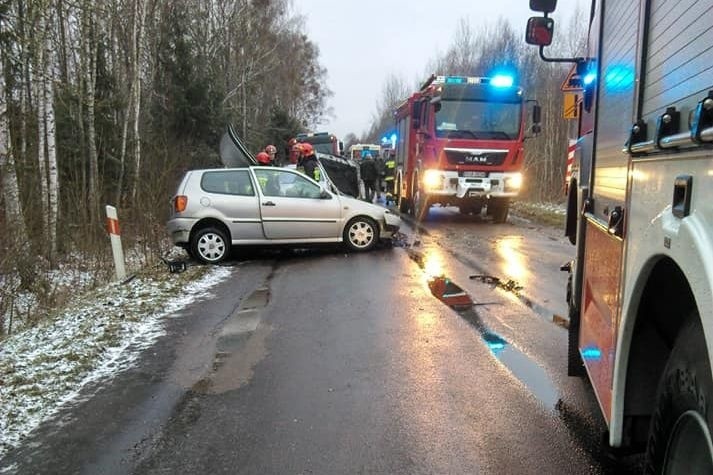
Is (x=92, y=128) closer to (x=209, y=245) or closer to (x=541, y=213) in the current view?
(x=209, y=245)

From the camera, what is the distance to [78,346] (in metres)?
5.31

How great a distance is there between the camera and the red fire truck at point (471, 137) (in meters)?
14.8

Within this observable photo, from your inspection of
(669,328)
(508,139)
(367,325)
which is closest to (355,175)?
(508,139)

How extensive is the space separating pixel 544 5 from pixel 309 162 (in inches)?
391

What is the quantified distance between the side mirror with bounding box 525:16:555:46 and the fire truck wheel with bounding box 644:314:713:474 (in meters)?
3.17

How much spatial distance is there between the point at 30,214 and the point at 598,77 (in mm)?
8361

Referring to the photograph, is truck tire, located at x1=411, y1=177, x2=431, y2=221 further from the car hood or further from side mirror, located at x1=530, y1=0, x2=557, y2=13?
side mirror, located at x1=530, y1=0, x2=557, y2=13

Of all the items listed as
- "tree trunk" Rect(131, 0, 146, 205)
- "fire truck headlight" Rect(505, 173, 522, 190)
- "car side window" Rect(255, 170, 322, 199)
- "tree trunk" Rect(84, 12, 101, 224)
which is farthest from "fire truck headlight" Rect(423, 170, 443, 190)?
"tree trunk" Rect(84, 12, 101, 224)

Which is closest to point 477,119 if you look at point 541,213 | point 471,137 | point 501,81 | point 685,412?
point 471,137

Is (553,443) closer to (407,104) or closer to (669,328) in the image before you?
(669,328)

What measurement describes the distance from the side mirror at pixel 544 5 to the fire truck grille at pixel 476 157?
34.1ft

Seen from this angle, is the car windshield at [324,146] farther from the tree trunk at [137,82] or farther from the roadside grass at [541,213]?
the tree trunk at [137,82]

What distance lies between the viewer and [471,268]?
9.33m

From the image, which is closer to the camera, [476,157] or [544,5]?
[544,5]
